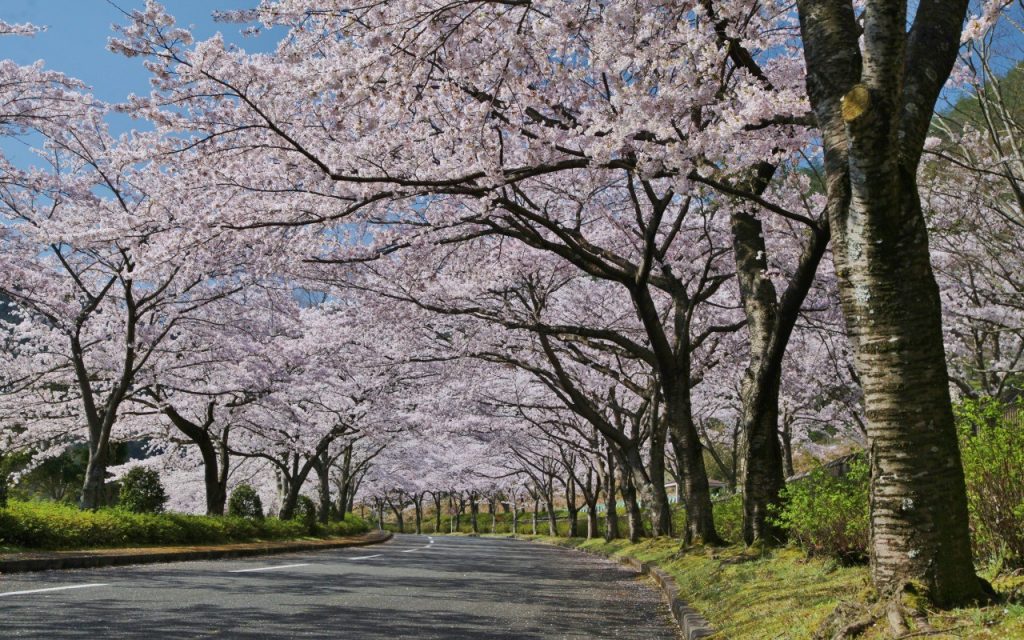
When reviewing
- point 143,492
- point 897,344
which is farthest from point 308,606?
point 143,492

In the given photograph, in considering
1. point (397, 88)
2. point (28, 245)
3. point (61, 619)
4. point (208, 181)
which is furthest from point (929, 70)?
point (28, 245)

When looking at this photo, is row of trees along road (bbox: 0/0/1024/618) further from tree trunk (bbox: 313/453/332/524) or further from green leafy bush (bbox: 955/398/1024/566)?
tree trunk (bbox: 313/453/332/524)

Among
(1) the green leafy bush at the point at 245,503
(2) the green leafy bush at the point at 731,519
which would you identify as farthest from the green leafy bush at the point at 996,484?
(1) the green leafy bush at the point at 245,503

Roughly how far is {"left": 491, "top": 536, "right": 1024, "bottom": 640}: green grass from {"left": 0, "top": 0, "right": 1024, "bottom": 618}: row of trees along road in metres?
0.34

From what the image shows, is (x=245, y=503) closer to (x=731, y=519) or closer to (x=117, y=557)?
(x=117, y=557)

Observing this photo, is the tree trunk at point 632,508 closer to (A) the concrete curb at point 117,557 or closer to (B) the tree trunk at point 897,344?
(A) the concrete curb at point 117,557

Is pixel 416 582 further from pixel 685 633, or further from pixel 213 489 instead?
pixel 213 489

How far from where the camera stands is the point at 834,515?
24.7ft

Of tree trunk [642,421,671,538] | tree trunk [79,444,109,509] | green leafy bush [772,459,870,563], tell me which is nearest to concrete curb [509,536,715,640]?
green leafy bush [772,459,870,563]

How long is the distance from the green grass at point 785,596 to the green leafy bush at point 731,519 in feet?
16.5

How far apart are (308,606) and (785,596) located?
4436 mm

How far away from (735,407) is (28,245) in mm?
22655

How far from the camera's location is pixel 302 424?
27.2 meters

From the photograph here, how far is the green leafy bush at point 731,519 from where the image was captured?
16.4 metres
